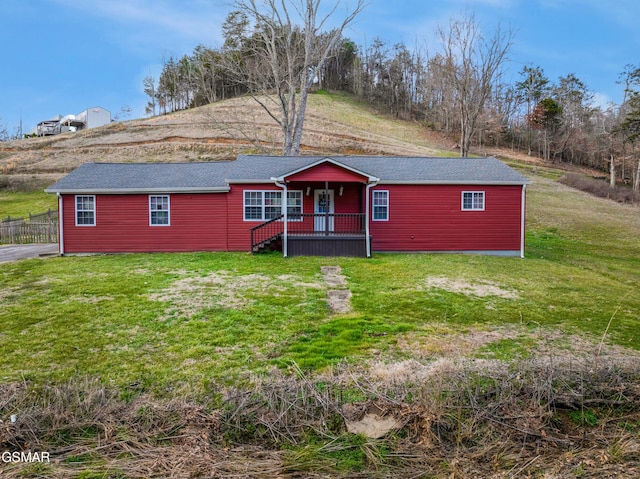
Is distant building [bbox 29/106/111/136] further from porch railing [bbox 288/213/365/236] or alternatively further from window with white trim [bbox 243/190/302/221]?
porch railing [bbox 288/213/365/236]

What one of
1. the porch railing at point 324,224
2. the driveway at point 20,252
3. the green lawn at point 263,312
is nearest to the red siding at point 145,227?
the green lawn at point 263,312

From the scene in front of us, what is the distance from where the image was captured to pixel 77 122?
69.8 meters

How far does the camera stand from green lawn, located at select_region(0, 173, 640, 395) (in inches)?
226

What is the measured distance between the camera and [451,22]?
107ft

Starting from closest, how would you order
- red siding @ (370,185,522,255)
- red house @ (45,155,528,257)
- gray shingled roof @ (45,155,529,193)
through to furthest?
gray shingled roof @ (45,155,529,193) < red house @ (45,155,528,257) < red siding @ (370,185,522,255)

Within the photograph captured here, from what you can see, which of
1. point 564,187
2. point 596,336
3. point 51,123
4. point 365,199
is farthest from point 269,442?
point 51,123

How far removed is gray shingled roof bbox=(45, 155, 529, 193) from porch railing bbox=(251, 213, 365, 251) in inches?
70.7

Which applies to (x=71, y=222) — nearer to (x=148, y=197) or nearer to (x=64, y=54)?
(x=148, y=197)

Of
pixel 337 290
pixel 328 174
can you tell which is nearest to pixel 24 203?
pixel 328 174

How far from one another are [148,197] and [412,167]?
Answer: 35.8ft

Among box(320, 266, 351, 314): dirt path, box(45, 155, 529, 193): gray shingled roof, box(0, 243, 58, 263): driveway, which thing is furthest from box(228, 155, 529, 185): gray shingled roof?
box(0, 243, 58, 263): driveway

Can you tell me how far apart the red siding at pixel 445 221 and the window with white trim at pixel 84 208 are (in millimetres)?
11031

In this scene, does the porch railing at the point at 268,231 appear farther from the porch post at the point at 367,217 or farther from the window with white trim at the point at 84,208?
the window with white trim at the point at 84,208

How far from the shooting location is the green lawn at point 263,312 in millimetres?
5746
